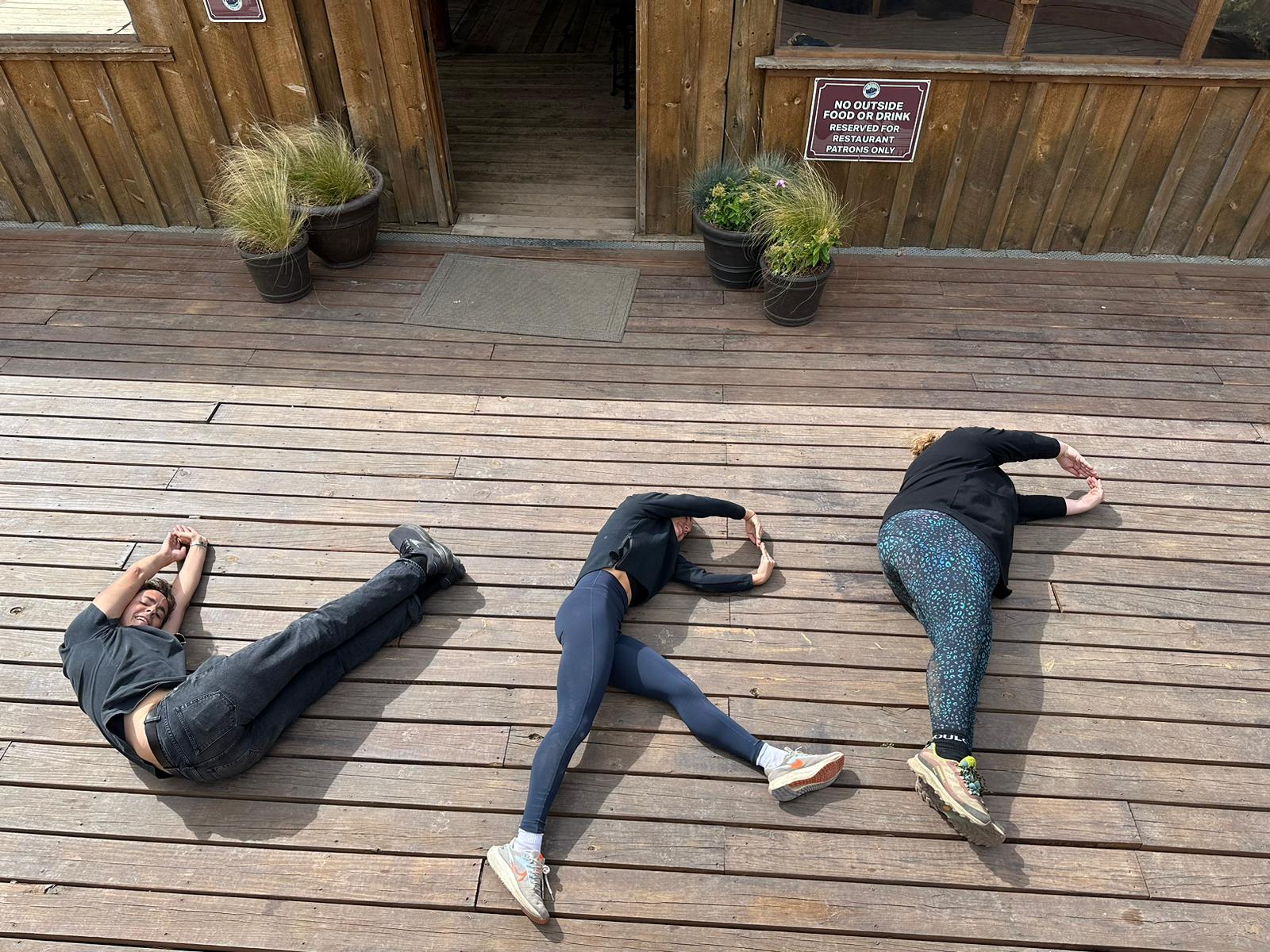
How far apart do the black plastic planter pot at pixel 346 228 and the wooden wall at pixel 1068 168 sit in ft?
6.81

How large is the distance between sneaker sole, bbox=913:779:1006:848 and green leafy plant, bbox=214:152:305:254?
3616 millimetres

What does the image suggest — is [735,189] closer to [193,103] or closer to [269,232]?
[269,232]

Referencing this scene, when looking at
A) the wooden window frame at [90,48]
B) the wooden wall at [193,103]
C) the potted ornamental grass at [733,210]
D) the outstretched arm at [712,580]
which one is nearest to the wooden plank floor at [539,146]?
the wooden wall at [193,103]

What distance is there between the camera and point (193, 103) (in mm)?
4258

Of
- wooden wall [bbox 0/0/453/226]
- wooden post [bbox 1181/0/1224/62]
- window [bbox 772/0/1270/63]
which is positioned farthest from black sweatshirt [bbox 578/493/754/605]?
wooden post [bbox 1181/0/1224/62]

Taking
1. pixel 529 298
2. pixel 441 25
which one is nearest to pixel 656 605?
pixel 529 298

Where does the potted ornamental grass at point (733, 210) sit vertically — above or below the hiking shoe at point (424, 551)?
above

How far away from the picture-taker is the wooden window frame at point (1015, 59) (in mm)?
3818

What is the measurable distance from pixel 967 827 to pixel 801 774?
0.43 meters

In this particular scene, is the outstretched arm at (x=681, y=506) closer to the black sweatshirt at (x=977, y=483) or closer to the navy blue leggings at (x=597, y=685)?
the navy blue leggings at (x=597, y=685)

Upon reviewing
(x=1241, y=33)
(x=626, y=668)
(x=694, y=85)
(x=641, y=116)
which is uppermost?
(x=1241, y=33)

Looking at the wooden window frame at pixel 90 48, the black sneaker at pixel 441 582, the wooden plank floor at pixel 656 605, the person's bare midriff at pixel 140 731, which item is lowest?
the wooden plank floor at pixel 656 605

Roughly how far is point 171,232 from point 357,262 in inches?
49.3

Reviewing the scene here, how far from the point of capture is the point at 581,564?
285 cm
